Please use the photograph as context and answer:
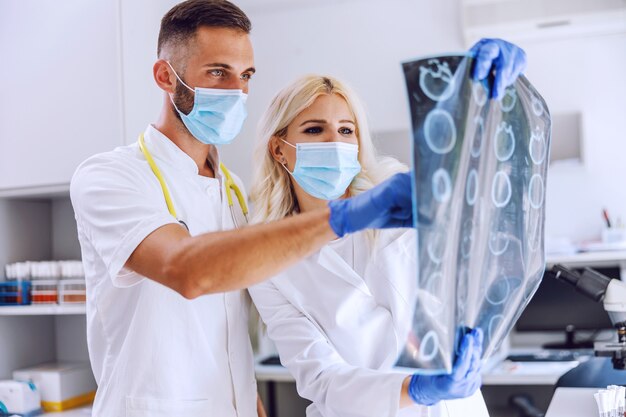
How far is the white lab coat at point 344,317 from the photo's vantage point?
5.33 feet

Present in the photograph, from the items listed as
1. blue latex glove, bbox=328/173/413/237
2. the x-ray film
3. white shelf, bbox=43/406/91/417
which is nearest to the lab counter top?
white shelf, bbox=43/406/91/417

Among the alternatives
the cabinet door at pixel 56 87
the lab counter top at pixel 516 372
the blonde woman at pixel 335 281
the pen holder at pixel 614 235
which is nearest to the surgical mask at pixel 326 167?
the blonde woman at pixel 335 281

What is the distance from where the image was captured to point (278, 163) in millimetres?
2010

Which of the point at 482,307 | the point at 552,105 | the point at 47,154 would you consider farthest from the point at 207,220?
the point at 552,105

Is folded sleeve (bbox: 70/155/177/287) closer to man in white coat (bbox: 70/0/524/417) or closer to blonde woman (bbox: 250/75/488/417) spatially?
man in white coat (bbox: 70/0/524/417)

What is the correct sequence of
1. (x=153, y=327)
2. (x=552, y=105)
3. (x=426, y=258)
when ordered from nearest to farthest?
1. (x=426, y=258)
2. (x=153, y=327)
3. (x=552, y=105)

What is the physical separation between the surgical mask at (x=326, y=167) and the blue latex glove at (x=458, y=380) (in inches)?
23.0

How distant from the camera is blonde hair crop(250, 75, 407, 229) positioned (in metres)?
1.91

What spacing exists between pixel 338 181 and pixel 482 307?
0.65 metres

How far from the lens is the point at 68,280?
2838 mm

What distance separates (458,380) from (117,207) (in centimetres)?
78

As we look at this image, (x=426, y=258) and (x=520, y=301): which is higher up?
(x=426, y=258)

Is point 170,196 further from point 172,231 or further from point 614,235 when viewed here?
point 614,235

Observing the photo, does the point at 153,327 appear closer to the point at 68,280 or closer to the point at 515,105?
the point at 515,105
